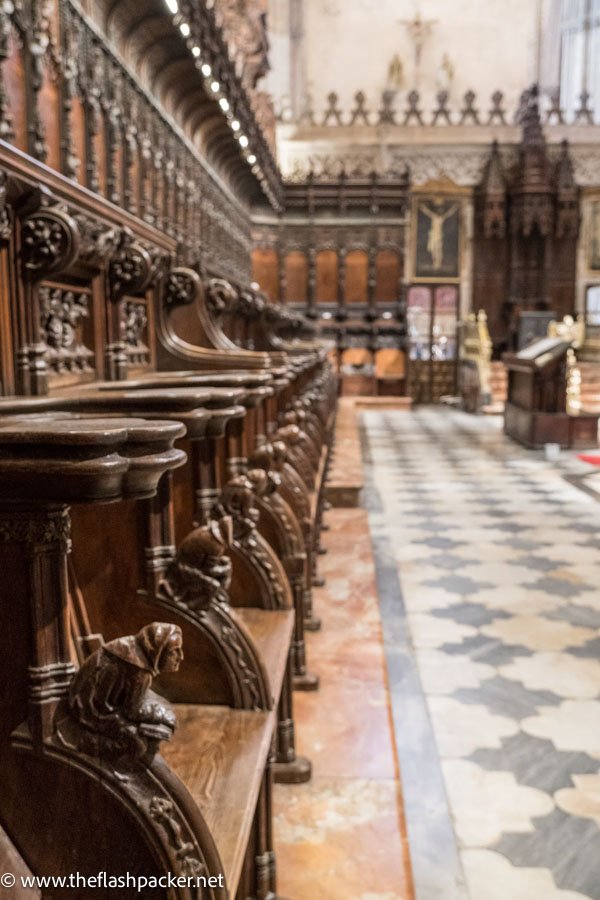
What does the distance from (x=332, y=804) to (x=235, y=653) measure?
31.1 inches

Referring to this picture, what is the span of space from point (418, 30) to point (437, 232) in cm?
583

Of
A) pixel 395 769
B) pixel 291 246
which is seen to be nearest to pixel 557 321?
pixel 291 246

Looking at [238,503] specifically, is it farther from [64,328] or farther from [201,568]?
[64,328]

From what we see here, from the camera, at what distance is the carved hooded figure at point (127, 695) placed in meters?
0.91

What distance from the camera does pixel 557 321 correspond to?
17016 mm

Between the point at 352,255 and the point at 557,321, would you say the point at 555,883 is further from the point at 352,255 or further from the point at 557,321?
the point at 557,321

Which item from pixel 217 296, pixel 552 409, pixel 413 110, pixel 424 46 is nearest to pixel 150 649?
pixel 217 296

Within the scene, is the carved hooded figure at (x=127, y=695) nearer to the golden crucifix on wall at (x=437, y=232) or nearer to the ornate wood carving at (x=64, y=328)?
the ornate wood carving at (x=64, y=328)

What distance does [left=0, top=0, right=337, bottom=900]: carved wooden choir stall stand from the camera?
921 mm

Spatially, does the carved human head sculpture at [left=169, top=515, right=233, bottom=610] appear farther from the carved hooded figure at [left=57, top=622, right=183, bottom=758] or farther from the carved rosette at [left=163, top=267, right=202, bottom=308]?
the carved rosette at [left=163, top=267, right=202, bottom=308]

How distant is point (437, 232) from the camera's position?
1675 centimetres

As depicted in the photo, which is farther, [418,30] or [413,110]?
[418,30]

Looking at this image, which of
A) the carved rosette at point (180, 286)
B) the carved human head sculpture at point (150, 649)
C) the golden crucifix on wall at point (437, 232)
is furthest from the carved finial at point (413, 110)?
the carved human head sculpture at point (150, 649)

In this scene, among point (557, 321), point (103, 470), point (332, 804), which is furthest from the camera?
point (557, 321)
